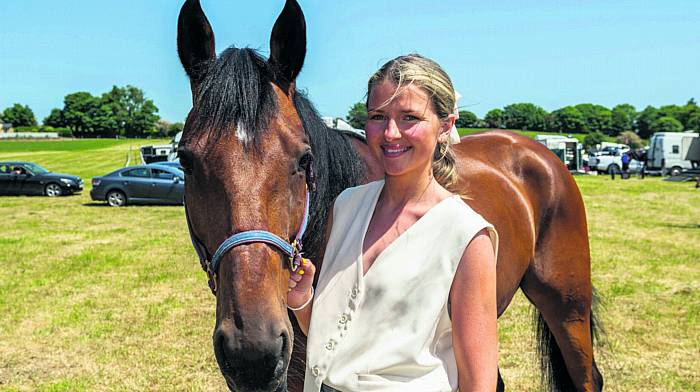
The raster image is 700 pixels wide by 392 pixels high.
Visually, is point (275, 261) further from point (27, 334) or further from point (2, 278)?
point (2, 278)

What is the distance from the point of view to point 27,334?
6.25 metres

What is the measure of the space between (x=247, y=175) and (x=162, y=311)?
18.9 feet

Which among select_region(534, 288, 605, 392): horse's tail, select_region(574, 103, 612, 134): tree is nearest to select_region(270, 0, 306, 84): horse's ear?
select_region(534, 288, 605, 392): horse's tail

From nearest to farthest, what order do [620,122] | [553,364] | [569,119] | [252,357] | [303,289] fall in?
[252,357], [303,289], [553,364], [569,119], [620,122]

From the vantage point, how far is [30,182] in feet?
73.6

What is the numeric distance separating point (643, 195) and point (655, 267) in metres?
14.6

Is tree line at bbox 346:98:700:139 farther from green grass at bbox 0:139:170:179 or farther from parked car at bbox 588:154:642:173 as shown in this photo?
green grass at bbox 0:139:170:179

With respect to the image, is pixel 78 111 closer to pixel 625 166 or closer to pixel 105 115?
pixel 105 115

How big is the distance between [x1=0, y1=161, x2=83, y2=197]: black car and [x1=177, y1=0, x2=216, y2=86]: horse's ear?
75.0 feet

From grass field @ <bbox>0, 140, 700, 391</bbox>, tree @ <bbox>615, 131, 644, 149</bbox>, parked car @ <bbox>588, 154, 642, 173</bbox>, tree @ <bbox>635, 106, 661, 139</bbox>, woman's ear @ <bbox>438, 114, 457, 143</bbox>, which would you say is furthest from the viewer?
tree @ <bbox>635, 106, 661, 139</bbox>

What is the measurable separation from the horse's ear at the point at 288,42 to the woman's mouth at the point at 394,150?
58 cm

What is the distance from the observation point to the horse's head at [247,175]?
1574mm

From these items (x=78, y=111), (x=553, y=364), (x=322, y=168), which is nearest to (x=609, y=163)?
(x=553, y=364)

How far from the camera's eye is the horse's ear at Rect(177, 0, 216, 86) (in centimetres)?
208
